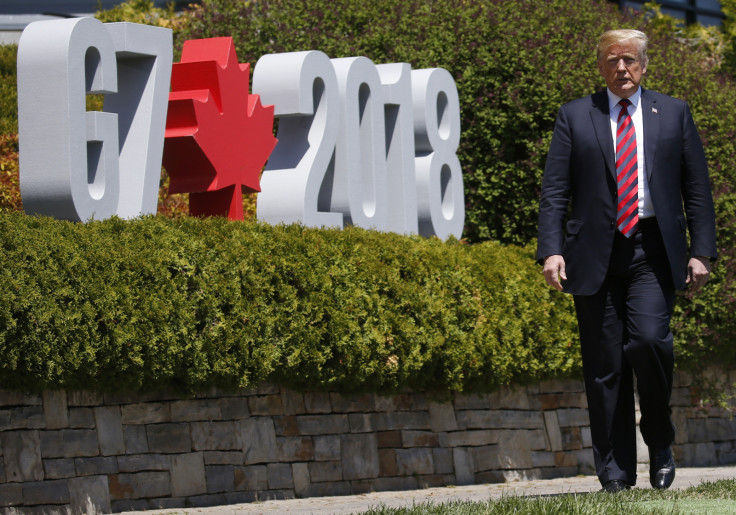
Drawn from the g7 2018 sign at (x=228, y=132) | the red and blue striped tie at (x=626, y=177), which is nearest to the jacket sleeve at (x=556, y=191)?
the red and blue striped tie at (x=626, y=177)

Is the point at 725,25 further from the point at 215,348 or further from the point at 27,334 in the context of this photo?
the point at 27,334

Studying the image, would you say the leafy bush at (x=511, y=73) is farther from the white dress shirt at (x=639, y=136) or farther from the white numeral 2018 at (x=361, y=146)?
the white dress shirt at (x=639, y=136)

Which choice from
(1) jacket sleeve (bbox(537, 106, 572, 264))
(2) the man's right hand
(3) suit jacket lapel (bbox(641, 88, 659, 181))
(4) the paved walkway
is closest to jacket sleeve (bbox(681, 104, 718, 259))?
(3) suit jacket lapel (bbox(641, 88, 659, 181))

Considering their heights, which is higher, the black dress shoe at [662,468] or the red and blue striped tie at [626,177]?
the red and blue striped tie at [626,177]

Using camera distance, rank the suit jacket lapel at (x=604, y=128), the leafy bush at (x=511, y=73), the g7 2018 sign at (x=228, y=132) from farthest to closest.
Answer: the leafy bush at (x=511, y=73), the g7 2018 sign at (x=228, y=132), the suit jacket lapel at (x=604, y=128)

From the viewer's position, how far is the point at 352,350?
7.00 metres

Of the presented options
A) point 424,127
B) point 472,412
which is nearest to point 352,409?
point 472,412

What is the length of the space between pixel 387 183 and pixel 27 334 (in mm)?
4432

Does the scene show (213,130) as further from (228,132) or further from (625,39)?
(625,39)

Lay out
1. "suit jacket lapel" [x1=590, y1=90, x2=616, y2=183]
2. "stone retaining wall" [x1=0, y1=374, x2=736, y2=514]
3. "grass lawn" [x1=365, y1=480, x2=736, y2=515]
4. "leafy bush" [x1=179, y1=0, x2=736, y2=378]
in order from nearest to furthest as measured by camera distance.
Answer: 1. "grass lawn" [x1=365, y1=480, x2=736, y2=515]
2. "suit jacket lapel" [x1=590, y1=90, x2=616, y2=183]
3. "stone retaining wall" [x1=0, y1=374, x2=736, y2=514]
4. "leafy bush" [x1=179, y1=0, x2=736, y2=378]

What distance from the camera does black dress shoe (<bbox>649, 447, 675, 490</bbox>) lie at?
217 inches

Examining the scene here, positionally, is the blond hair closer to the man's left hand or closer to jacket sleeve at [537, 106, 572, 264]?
jacket sleeve at [537, 106, 572, 264]

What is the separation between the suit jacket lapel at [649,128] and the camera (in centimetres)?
546

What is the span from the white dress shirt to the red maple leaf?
3.06 meters
